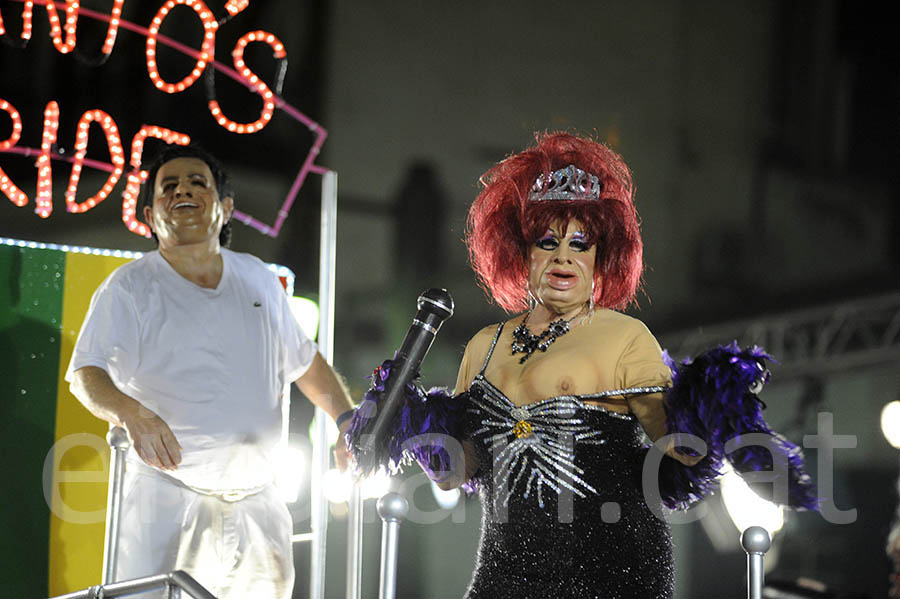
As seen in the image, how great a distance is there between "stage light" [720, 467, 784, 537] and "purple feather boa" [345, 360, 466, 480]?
309 centimetres

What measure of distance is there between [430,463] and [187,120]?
2.99 metres

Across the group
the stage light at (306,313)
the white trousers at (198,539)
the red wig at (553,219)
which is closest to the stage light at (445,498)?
the stage light at (306,313)

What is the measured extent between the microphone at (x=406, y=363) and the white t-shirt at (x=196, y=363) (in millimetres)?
747

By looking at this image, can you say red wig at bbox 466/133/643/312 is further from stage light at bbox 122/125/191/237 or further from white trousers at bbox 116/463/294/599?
stage light at bbox 122/125/191/237

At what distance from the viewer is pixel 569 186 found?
1684 millimetres

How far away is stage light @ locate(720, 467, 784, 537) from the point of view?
14.7 ft

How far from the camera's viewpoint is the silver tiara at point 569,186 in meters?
1.68

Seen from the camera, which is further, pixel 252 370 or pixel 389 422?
pixel 252 370

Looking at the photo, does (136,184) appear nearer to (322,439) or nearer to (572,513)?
(322,439)

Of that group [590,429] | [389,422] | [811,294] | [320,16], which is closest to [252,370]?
[389,422]

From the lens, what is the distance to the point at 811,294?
215 inches

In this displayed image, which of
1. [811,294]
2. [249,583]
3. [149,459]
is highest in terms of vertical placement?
[811,294]

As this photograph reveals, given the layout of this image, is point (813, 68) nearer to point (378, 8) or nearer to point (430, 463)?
point (378, 8)

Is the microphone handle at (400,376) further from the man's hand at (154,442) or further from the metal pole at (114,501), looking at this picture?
the metal pole at (114,501)
